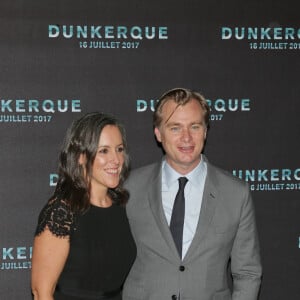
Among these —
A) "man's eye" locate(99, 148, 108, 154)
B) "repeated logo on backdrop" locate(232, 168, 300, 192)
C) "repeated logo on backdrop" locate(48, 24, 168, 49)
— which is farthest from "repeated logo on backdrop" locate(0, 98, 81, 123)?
"repeated logo on backdrop" locate(232, 168, 300, 192)

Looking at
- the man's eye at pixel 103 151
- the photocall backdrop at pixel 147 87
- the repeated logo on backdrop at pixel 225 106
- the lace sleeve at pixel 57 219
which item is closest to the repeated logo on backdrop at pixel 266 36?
the photocall backdrop at pixel 147 87

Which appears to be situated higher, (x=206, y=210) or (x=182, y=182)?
(x=182, y=182)

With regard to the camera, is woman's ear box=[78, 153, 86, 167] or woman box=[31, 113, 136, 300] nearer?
woman box=[31, 113, 136, 300]

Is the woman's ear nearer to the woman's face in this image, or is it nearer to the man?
the woman's face

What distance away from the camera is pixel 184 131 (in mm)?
2654

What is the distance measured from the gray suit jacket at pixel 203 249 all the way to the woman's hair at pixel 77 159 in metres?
Result: 0.38

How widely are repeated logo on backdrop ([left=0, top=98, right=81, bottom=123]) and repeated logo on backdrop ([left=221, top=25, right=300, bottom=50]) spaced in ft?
3.38

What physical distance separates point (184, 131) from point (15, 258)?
1.42 meters

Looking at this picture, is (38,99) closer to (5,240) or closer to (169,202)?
(5,240)

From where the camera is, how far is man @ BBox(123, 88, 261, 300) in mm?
2625

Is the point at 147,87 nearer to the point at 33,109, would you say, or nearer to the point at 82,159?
the point at 33,109

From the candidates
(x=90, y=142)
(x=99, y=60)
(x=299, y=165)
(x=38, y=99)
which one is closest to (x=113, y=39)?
(x=99, y=60)

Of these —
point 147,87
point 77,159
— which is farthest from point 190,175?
point 147,87

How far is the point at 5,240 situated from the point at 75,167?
1.16 meters
